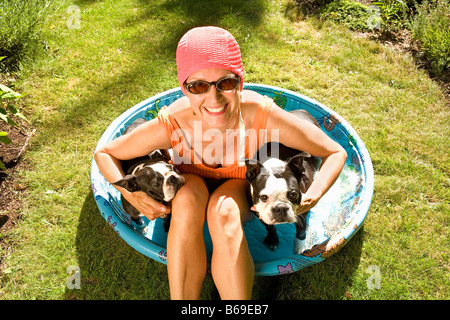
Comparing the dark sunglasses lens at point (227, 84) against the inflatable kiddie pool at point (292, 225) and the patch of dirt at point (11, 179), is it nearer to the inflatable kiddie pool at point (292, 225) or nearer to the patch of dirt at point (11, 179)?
the inflatable kiddie pool at point (292, 225)

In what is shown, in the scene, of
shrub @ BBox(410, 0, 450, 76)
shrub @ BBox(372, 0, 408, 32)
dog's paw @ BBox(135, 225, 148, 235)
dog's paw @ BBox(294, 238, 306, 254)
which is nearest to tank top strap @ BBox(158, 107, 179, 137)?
dog's paw @ BBox(135, 225, 148, 235)

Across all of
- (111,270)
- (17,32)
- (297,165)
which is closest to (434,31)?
(297,165)

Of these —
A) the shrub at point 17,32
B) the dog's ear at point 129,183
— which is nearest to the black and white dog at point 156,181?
the dog's ear at point 129,183

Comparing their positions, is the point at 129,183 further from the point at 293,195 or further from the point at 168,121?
the point at 293,195

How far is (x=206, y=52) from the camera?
2197 millimetres

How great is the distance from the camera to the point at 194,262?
2484mm

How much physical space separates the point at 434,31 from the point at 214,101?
4785mm

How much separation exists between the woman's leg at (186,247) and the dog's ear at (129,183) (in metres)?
0.43

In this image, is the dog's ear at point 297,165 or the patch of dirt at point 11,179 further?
the patch of dirt at point 11,179

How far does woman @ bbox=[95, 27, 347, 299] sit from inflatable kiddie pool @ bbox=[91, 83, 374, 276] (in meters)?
0.34

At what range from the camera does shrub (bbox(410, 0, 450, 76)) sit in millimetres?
4992

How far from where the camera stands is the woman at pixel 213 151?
230cm

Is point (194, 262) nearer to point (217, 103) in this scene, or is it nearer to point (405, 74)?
point (217, 103)
